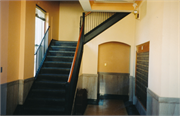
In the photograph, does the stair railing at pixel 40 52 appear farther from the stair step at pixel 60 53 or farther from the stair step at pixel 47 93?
the stair step at pixel 47 93

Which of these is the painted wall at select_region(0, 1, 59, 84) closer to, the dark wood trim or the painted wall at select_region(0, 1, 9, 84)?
the painted wall at select_region(0, 1, 9, 84)

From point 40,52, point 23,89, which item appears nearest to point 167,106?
point 23,89

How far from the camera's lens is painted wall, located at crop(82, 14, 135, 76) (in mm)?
6547

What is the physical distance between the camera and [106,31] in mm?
6570

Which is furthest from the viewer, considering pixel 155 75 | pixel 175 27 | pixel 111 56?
pixel 111 56

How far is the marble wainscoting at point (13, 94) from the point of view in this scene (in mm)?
3846

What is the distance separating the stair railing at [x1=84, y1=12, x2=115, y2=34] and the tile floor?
135 inches

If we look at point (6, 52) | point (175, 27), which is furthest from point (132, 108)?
point (6, 52)

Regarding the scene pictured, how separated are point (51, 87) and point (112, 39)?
341cm

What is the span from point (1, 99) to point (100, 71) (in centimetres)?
475

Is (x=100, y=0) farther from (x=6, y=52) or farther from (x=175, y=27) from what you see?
(x=6, y=52)

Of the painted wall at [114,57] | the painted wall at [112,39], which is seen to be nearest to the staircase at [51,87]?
the painted wall at [112,39]

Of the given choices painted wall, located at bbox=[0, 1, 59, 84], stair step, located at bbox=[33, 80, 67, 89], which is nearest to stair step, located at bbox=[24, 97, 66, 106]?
stair step, located at bbox=[33, 80, 67, 89]

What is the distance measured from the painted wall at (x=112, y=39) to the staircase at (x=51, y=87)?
Answer: 816 mm
